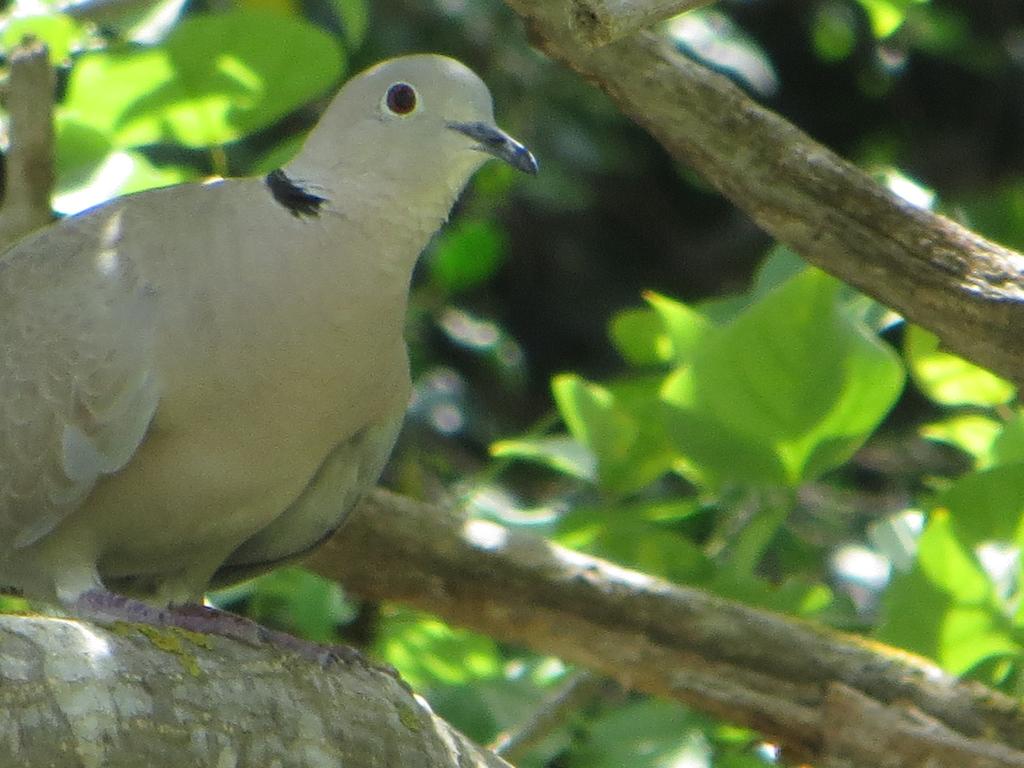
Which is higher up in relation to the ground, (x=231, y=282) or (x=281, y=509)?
(x=231, y=282)

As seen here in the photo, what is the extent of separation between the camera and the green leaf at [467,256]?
3777 mm

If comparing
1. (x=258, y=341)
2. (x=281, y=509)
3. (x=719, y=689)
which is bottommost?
(x=719, y=689)

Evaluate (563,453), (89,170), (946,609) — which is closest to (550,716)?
(563,453)

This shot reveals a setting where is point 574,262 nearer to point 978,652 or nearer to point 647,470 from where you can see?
point 647,470

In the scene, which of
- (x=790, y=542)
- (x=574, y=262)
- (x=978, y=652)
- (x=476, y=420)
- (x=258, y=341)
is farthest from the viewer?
(x=574, y=262)

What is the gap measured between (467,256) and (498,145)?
1505 mm

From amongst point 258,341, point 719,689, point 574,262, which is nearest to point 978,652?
point 719,689

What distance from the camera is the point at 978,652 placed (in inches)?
100

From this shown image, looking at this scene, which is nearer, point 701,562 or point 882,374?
point 882,374

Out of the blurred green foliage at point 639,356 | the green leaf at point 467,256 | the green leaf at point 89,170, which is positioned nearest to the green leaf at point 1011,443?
the blurred green foliage at point 639,356

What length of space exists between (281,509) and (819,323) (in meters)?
0.84

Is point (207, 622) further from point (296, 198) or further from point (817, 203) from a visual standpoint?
point (817, 203)

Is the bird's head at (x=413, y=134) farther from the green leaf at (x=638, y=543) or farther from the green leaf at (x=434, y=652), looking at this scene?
the green leaf at (x=434, y=652)

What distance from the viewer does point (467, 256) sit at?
379 centimetres
